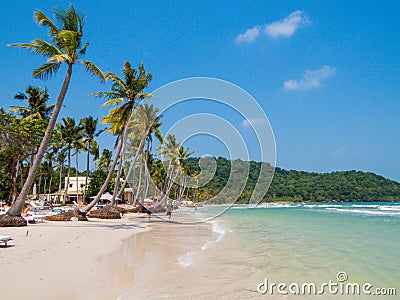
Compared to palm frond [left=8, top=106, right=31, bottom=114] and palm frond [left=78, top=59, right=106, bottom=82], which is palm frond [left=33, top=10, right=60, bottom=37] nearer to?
palm frond [left=78, top=59, right=106, bottom=82]

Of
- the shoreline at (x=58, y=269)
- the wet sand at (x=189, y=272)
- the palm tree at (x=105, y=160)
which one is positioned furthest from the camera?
the palm tree at (x=105, y=160)

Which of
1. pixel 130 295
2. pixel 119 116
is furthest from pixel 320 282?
pixel 119 116

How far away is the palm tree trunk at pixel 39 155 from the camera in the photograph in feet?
48.7

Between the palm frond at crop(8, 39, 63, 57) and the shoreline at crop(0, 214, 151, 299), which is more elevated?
the palm frond at crop(8, 39, 63, 57)

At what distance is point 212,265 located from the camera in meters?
9.49

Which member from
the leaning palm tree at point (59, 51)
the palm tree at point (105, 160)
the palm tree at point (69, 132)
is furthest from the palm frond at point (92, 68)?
the palm tree at point (105, 160)

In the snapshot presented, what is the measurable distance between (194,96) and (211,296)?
1456 centimetres

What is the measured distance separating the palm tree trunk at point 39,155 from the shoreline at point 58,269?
9.51 ft

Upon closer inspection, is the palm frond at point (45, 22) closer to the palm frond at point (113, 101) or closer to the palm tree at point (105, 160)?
the palm frond at point (113, 101)

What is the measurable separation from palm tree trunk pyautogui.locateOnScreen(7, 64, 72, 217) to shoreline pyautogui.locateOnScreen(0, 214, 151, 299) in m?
2.90

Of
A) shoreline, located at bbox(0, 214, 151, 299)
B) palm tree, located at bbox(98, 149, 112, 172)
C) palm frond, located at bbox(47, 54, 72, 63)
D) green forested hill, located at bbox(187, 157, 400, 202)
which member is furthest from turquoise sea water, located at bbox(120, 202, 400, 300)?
green forested hill, located at bbox(187, 157, 400, 202)

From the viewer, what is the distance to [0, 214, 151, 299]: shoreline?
19.7 feet

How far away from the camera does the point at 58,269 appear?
7.62 m

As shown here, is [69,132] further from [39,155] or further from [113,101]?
[39,155]
